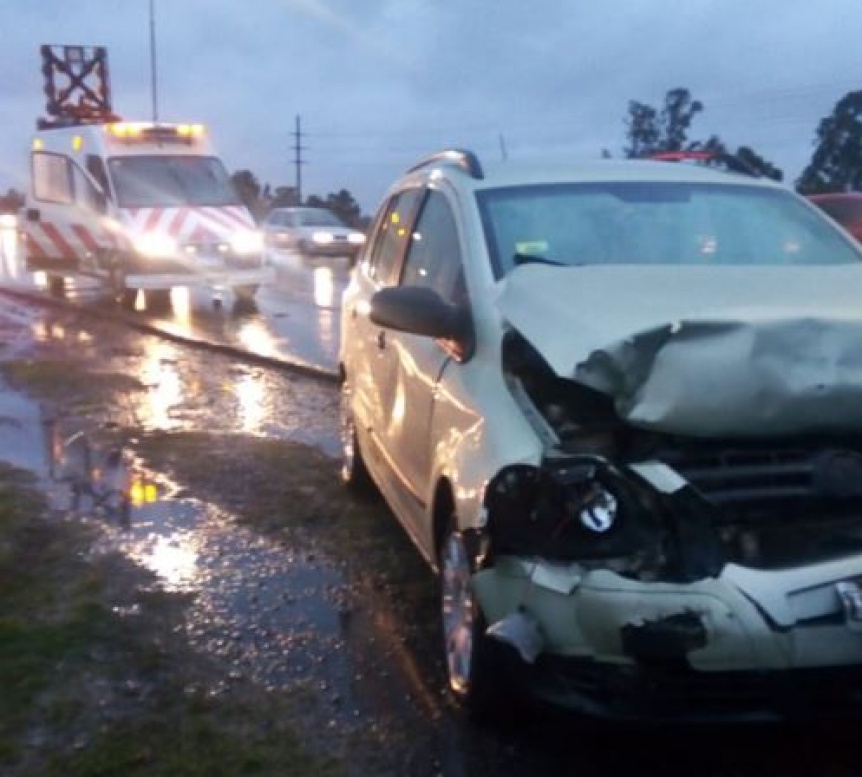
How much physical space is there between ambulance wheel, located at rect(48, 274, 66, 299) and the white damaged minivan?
58.6ft

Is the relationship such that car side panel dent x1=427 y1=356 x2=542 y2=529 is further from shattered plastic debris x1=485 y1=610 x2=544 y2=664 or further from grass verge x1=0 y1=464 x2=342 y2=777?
grass verge x1=0 y1=464 x2=342 y2=777

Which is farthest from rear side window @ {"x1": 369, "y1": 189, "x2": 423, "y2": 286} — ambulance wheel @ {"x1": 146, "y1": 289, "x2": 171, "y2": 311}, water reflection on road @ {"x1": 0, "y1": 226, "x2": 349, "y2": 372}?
ambulance wheel @ {"x1": 146, "y1": 289, "x2": 171, "y2": 311}

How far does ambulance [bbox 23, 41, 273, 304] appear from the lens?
19172 mm

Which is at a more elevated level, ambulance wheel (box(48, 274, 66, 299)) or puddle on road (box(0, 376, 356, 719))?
puddle on road (box(0, 376, 356, 719))

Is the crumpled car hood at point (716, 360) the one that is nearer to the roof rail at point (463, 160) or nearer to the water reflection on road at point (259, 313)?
the roof rail at point (463, 160)

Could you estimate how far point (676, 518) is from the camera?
4.02 metres

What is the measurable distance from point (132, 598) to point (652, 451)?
9.14 feet

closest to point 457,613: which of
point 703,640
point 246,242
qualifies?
point 703,640

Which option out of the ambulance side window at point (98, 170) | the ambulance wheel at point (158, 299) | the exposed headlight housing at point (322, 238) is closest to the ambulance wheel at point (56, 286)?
the ambulance wheel at point (158, 299)

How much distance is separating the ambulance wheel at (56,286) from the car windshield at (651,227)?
690 inches

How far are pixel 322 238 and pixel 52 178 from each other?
15.6 m

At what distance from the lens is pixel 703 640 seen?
3.88m

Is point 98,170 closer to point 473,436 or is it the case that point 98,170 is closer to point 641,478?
point 473,436

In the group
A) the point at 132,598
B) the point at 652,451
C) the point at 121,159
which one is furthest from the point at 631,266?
the point at 121,159
